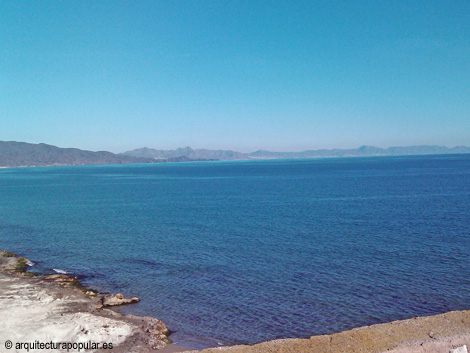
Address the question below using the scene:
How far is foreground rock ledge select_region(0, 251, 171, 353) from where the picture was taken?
Result: 26844mm

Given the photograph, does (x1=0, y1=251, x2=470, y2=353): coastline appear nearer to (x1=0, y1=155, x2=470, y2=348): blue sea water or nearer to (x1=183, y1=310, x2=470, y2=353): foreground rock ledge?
(x1=183, y1=310, x2=470, y2=353): foreground rock ledge

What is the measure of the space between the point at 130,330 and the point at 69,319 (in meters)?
5.51

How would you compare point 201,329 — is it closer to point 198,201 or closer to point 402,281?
point 402,281

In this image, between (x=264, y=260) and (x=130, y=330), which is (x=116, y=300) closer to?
(x=130, y=330)

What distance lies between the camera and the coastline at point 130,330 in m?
23.2

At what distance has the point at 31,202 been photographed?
110250mm

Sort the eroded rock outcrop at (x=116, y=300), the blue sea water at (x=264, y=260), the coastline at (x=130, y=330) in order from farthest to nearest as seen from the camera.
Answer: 1. the eroded rock outcrop at (x=116, y=300)
2. the blue sea water at (x=264, y=260)
3. the coastline at (x=130, y=330)

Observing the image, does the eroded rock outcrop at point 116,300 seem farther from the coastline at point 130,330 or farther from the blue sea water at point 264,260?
the blue sea water at point 264,260

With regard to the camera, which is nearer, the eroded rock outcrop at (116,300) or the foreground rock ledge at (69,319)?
the foreground rock ledge at (69,319)

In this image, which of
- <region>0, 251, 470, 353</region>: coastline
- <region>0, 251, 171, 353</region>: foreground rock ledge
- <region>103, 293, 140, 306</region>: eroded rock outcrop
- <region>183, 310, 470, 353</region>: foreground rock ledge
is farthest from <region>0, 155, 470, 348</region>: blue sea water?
<region>183, 310, 470, 353</region>: foreground rock ledge

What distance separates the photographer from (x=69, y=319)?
29.8 meters

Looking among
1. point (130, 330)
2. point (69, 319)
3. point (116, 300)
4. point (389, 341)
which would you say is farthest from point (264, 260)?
point (69, 319)

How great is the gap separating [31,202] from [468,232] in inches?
4424

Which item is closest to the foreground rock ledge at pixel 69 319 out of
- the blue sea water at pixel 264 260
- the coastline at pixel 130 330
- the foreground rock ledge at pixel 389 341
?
the coastline at pixel 130 330
